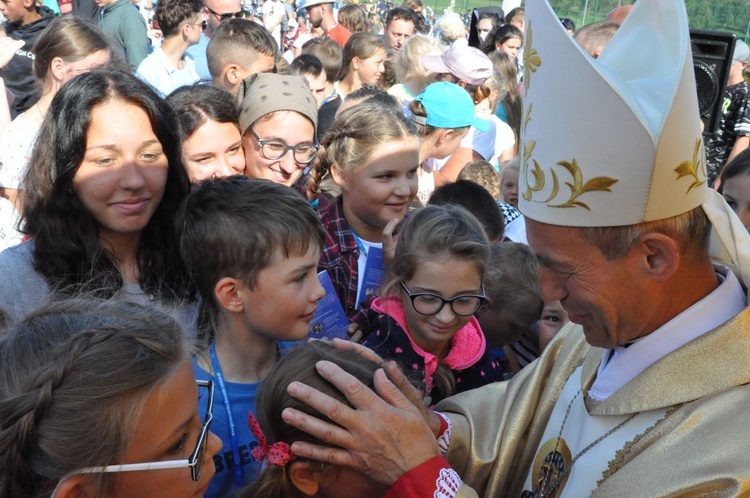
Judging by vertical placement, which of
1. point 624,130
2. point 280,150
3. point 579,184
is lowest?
point 280,150

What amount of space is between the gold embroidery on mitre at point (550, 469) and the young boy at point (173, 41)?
437 cm

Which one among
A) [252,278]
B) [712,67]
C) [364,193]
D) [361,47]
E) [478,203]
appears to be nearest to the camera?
[252,278]

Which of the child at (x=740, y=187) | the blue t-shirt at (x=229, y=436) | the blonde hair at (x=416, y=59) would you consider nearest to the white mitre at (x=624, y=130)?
the blue t-shirt at (x=229, y=436)

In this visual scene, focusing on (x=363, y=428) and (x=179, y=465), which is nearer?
(x=179, y=465)

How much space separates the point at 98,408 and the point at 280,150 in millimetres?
2307

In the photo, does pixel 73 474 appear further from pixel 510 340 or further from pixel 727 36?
pixel 727 36

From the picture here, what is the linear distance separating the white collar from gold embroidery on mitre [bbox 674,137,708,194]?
27 centimetres

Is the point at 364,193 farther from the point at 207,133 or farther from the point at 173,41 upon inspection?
the point at 173,41

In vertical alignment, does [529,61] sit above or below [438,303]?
above

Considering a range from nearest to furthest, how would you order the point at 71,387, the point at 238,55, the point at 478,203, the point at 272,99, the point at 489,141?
the point at 71,387, the point at 272,99, the point at 478,203, the point at 238,55, the point at 489,141

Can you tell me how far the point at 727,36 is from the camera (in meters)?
5.54

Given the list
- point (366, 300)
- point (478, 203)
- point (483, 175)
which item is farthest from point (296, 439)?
point (483, 175)

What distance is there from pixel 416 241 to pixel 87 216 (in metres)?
1.17

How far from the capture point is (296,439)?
1.90m
